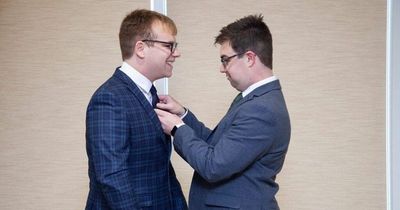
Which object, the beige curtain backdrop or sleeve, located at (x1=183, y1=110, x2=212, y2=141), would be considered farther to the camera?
the beige curtain backdrop

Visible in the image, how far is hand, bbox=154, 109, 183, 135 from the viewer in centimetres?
154

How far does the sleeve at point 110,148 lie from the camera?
133cm

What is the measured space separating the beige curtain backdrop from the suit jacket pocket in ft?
2.93

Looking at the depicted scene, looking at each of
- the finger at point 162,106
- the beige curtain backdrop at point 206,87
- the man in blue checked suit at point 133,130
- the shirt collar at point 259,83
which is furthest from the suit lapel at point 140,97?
the beige curtain backdrop at point 206,87

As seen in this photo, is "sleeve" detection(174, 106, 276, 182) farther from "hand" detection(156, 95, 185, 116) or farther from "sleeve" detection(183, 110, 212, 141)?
"sleeve" detection(183, 110, 212, 141)

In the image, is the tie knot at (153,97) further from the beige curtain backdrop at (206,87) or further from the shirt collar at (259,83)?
the beige curtain backdrop at (206,87)

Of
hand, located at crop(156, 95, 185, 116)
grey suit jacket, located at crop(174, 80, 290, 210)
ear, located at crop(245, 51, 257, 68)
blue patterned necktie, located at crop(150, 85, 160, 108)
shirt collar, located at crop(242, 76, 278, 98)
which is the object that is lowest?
grey suit jacket, located at crop(174, 80, 290, 210)

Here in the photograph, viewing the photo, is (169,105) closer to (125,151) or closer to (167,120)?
(167,120)

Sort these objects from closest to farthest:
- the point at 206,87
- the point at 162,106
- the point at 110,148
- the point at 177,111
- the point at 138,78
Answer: the point at 110,148
the point at 138,78
the point at 162,106
the point at 177,111
the point at 206,87

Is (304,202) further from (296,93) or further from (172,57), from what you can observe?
(172,57)

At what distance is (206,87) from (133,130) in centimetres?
106

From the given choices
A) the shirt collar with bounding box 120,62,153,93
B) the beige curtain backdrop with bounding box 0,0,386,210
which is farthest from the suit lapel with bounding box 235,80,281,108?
the beige curtain backdrop with bounding box 0,0,386,210

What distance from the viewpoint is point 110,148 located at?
1.34 metres

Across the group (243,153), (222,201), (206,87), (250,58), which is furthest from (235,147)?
(206,87)
